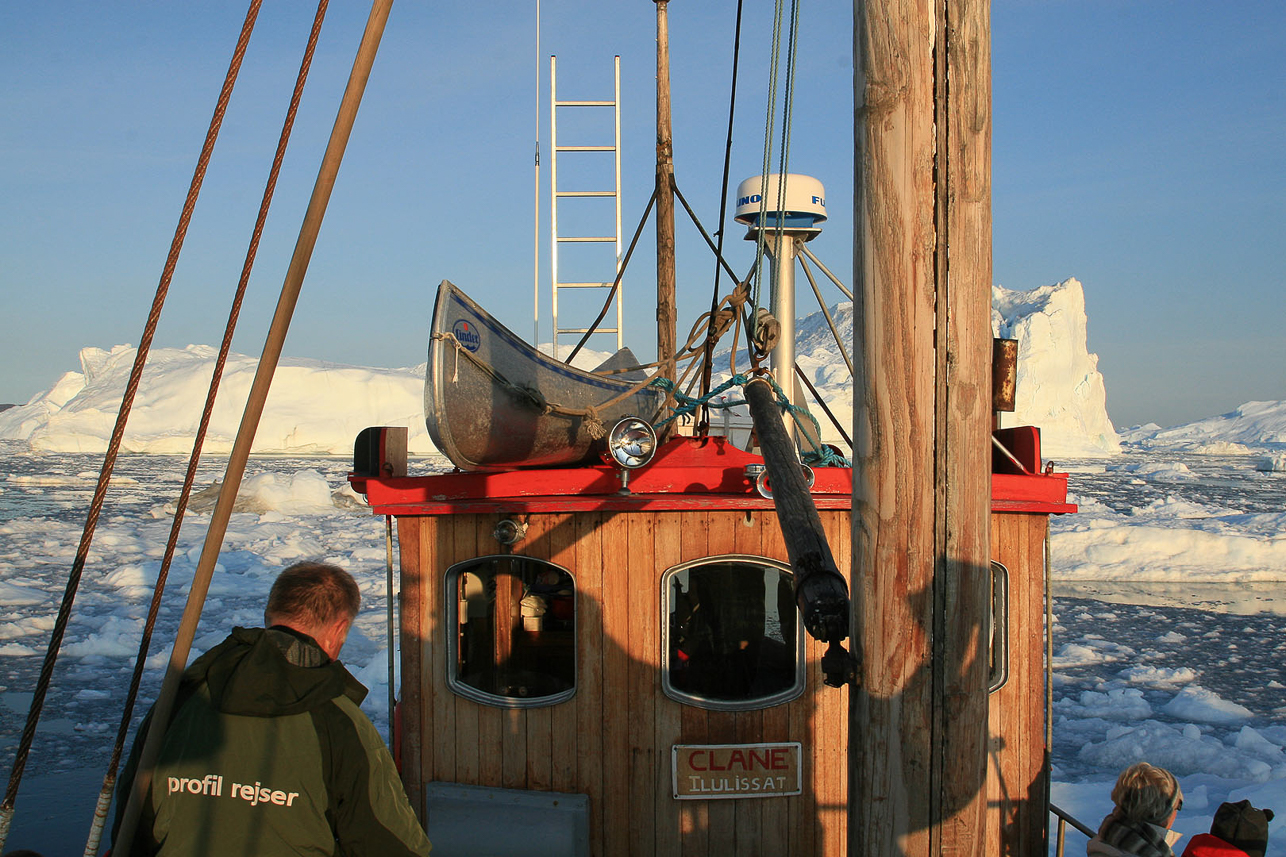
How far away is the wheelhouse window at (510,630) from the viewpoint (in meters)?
4.21

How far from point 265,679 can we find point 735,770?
2.66 m

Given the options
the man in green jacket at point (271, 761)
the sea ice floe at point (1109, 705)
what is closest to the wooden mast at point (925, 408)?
the man in green jacket at point (271, 761)

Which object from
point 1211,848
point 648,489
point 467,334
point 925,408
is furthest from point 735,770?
point 925,408

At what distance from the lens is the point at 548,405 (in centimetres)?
442

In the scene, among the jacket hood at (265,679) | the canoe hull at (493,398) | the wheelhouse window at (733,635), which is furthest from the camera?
the wheelhouse window at (733,635)

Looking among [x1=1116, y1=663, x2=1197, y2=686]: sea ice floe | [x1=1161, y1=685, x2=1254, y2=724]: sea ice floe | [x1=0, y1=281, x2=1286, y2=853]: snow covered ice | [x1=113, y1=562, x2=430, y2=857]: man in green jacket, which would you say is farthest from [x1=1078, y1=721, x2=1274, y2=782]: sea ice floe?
[x1=113, y1=562, x2=430, y2=857]: man in green jacket

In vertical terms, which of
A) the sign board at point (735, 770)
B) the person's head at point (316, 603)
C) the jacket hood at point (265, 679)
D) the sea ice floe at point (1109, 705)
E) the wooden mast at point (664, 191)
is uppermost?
the wooden mast at point (664, 191)

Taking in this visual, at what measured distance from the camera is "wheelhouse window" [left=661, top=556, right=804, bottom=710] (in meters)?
4.13

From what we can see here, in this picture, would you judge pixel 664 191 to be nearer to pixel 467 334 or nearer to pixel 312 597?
pixel 467 334

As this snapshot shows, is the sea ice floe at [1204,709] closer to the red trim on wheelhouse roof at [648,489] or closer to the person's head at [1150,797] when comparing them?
the red trim on wheelhouse roof at [648,489]

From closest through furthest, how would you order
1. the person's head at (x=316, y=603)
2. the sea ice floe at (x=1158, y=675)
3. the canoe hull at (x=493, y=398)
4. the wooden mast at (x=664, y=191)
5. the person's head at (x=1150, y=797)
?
the person's head at (x=316, y=603)
the person's head at (x=1150, y=797)
the canoe hull at (x=493, y=398)
the wooden mast at (x=664, y=191)
the sea ice floe at (x=1158, y=675)

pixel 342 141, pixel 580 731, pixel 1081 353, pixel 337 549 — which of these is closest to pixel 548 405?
pixel 580 731

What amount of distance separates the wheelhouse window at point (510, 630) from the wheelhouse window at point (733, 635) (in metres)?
0.47

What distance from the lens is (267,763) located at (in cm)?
190
